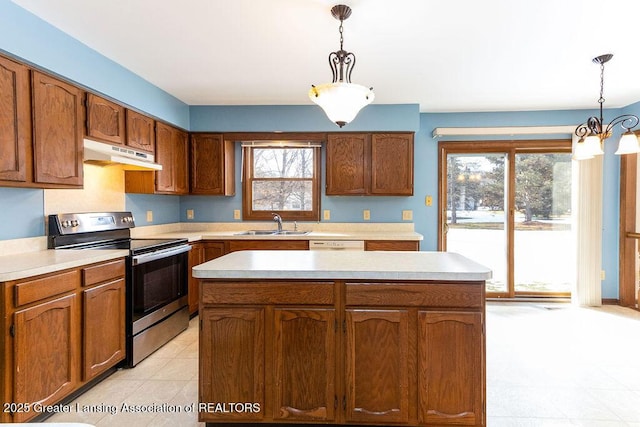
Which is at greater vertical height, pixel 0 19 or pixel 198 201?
pixel 0 19

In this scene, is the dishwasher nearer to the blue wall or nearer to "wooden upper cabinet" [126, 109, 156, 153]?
"wooden upper cabinet" [126, 109, 156, 153]

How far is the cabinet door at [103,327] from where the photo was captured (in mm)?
2242

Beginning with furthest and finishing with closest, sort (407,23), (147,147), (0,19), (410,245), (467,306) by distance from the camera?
(410,245), (147,147), (407,23), (0,19), (467,306)

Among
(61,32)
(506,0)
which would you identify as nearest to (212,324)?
(61,32)

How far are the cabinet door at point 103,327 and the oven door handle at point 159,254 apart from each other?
18 centimetres

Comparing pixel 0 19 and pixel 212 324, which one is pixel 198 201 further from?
pixel 212 324

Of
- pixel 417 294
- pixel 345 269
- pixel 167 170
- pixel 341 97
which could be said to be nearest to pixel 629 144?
pixel 417 294

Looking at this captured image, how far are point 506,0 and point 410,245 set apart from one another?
2.33 meters

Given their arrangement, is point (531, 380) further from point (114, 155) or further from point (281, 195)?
point (114, 155)

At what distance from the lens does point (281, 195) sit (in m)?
4.49

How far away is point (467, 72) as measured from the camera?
10.2 ft

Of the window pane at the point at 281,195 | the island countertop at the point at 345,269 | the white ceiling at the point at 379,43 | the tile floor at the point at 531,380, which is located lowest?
the tile floor at the point at 531,380

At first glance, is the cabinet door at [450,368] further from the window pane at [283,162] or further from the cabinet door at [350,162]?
the window pane at [283,162]

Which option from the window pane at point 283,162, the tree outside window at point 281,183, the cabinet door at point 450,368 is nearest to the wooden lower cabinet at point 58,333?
the cabinet door at point 450,368
